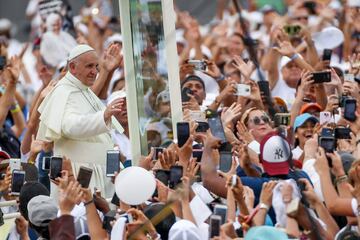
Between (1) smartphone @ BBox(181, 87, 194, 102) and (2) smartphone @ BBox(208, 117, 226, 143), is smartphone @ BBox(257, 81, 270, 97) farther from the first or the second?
(2) smartphone @ BBox(208, 117, 226, 143)

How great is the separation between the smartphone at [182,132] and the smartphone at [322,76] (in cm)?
229

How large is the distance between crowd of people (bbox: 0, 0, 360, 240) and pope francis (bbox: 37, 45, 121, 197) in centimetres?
1

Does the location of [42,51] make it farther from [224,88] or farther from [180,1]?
[224,88]

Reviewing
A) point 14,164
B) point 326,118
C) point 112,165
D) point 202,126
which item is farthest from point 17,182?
point 326,118

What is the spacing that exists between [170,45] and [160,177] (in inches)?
57.1

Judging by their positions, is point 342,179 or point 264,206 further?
point 342,179

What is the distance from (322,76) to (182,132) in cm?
234

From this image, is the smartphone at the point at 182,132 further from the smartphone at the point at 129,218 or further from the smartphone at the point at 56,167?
the smartphone at the point at 129,218

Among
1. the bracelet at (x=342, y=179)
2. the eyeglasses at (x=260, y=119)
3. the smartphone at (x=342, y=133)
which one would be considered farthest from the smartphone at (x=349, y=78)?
the bracelet at (x=342, y=179)

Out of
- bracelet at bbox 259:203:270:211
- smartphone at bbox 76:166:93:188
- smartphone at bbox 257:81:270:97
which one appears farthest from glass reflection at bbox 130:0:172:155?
bracelet at bbox 259:203:270:211

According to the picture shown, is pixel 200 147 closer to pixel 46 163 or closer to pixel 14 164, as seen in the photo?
pixel 46 163

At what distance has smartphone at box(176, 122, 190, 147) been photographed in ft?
36.3

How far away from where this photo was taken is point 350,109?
38.6ft

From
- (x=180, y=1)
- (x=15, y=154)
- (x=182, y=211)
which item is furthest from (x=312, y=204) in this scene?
(x=180, y=1)
